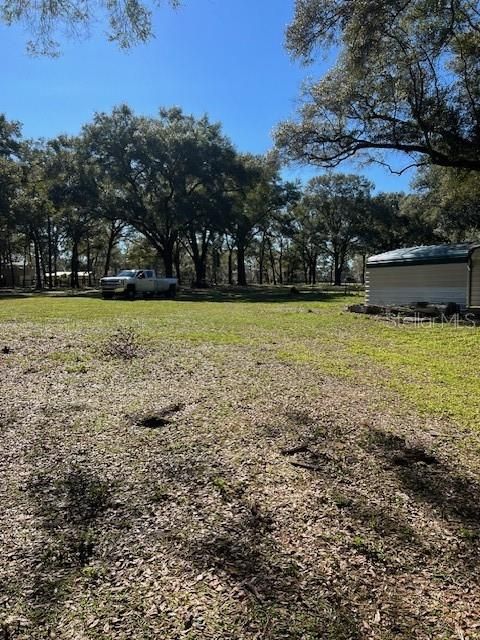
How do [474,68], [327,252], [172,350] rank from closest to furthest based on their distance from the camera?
[172,350] < [474,68] < [327,252]

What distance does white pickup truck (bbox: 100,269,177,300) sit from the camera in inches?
872

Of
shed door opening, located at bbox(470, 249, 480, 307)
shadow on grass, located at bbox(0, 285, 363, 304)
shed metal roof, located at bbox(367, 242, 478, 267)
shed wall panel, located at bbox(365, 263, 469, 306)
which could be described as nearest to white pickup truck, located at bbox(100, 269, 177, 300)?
shadow on grass, located at bbox(0, 285, 363, 304)

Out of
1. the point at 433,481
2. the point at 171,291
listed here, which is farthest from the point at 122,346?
the point at 171,291

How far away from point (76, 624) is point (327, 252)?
47.9 meters

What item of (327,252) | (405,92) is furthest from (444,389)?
(327,252)

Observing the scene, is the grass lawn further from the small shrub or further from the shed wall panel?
the shed wall panel

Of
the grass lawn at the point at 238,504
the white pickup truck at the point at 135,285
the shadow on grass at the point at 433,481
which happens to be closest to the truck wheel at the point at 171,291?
the white pickup truck at the point at 135,285

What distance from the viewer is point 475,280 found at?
12.4 m

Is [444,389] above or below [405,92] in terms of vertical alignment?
below

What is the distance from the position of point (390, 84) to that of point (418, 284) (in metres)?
6.07

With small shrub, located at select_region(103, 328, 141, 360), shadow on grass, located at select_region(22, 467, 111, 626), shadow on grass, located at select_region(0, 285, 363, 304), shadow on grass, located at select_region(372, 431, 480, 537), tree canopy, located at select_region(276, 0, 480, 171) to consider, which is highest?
tree canopy, located at select_region(276, 0, 480, 171)

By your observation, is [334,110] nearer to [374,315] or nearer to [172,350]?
[374,315]

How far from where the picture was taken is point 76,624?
1.75 meters

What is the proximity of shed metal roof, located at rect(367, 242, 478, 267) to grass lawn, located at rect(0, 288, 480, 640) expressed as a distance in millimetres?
8023
